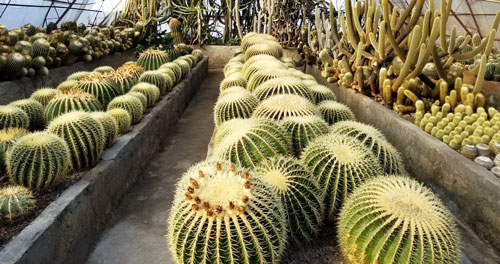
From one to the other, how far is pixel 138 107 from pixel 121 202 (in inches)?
44.5

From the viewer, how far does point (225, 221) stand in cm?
126

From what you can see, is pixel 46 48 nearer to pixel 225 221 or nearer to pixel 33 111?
pixel 33 111

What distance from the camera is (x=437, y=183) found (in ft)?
8.07

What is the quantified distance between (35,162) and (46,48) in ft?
11.2

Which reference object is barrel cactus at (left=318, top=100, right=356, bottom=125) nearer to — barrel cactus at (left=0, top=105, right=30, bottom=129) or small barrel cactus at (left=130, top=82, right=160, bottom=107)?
small barrel cactus at (left=130, top=82, right=160, bottom=107)

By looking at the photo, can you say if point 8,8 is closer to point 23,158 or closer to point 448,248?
point 23,158

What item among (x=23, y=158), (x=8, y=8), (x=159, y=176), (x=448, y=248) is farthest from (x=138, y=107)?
(x=8, y=8)

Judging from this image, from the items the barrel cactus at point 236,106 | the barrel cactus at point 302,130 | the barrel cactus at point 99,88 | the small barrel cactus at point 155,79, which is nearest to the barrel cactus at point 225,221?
the barrel cactus at point 302,130

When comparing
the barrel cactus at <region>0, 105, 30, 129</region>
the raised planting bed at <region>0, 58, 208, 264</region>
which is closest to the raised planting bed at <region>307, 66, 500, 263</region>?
the raised planting bed at <region>0, 58, 208, 264</region>

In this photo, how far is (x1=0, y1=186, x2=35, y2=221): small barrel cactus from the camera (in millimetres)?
1889

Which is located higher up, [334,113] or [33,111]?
[334,113]

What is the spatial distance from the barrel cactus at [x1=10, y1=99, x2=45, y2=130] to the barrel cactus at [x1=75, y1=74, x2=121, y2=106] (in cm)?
55

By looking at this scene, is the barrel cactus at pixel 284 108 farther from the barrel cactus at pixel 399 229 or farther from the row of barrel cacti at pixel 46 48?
the row of barrel cacti at pixel 46 48

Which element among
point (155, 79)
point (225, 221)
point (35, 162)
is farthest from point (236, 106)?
point (155, 79)
